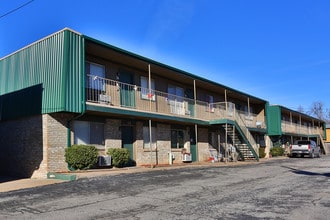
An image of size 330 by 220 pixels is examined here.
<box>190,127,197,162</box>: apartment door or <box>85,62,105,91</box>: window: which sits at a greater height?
<box>85,62,105,91</box>: window

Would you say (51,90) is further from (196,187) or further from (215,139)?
(215,139)

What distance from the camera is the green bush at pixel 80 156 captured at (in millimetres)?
15573

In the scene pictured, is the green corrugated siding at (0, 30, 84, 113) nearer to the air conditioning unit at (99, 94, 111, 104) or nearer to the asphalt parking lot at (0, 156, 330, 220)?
the air conditioning unit at (99, 94, 111, 104)

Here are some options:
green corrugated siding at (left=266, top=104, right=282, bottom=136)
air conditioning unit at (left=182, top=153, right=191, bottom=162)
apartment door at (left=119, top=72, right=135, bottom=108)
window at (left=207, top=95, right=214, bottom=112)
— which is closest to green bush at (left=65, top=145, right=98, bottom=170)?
apartment door at (left=119, top=72, right=135, bottom=108)

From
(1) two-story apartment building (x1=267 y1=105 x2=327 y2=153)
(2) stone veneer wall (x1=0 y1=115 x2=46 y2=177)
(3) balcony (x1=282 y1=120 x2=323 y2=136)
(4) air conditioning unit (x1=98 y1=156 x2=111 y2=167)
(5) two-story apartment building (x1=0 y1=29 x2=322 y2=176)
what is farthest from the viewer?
(3) balcony (x1=282 y1=120 x2=323 y2=136)

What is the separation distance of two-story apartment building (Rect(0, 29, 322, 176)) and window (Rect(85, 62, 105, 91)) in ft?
0.16

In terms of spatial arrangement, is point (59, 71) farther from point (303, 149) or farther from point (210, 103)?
point (303, 149)

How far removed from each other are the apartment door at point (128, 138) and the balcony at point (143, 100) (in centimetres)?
131

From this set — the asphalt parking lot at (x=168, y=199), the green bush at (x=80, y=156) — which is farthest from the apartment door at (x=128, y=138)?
the asphalt parking lot at (x=168, y=199)

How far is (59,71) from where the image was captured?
51.2ft

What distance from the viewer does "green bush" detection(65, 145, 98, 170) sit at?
1557 centimetres

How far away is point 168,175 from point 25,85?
27.2 ft

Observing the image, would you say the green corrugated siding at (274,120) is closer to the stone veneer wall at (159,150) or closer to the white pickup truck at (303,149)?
the white pickup truck at (303,149)

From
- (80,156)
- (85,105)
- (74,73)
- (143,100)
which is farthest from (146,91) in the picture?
(80,156)
